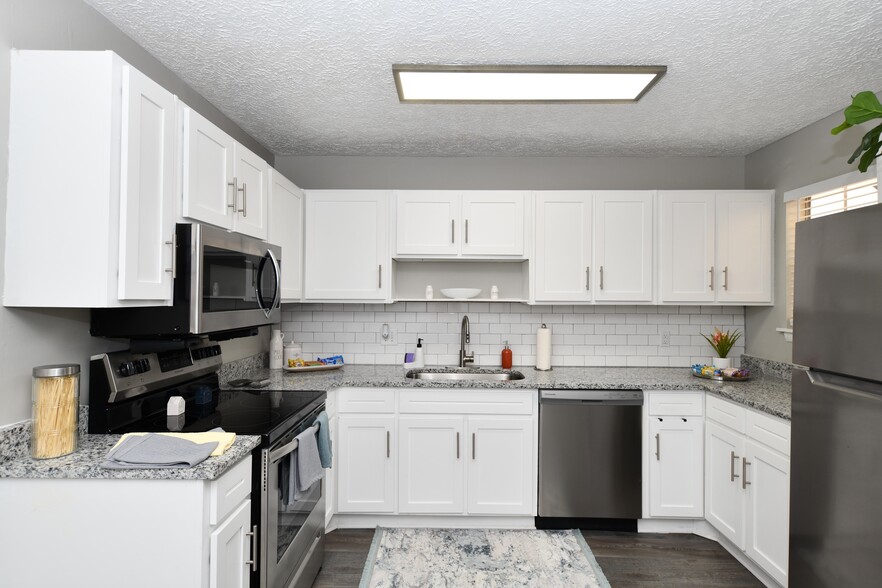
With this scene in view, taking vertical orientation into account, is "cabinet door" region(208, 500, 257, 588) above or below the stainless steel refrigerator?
below

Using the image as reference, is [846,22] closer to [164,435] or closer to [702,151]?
[702,151]

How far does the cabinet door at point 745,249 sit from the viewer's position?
11.4 feet

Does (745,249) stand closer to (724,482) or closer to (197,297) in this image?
(724,482)

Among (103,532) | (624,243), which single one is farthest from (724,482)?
(103,532)

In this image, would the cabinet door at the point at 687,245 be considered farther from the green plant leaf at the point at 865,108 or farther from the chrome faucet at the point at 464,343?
the green plant leaf at the point at 865,108

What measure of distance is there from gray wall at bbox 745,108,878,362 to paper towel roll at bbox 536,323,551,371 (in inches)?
56.9

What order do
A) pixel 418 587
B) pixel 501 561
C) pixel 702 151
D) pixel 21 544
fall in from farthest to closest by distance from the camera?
pixel 702 151 → pixel 501 561 → pixel 418 587 → pixel 21 544

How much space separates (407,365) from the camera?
12.1 feet

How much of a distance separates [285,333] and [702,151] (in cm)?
338

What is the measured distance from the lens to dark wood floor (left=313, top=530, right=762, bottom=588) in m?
2.61

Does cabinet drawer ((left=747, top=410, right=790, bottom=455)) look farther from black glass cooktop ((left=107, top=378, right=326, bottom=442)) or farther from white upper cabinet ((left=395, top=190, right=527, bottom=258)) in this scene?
black glass cooktop ((left=107, top=378, right=326, bottom=442))

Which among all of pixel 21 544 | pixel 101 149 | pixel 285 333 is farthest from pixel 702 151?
pixel 21 544

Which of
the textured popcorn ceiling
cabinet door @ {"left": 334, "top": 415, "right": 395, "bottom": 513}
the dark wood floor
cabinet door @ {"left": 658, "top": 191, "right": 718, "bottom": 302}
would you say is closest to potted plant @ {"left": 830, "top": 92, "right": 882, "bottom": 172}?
the textured popcorn ceiling

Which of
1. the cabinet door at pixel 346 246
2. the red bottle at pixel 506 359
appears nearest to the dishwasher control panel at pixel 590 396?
the red bottle at pixel 506 359
